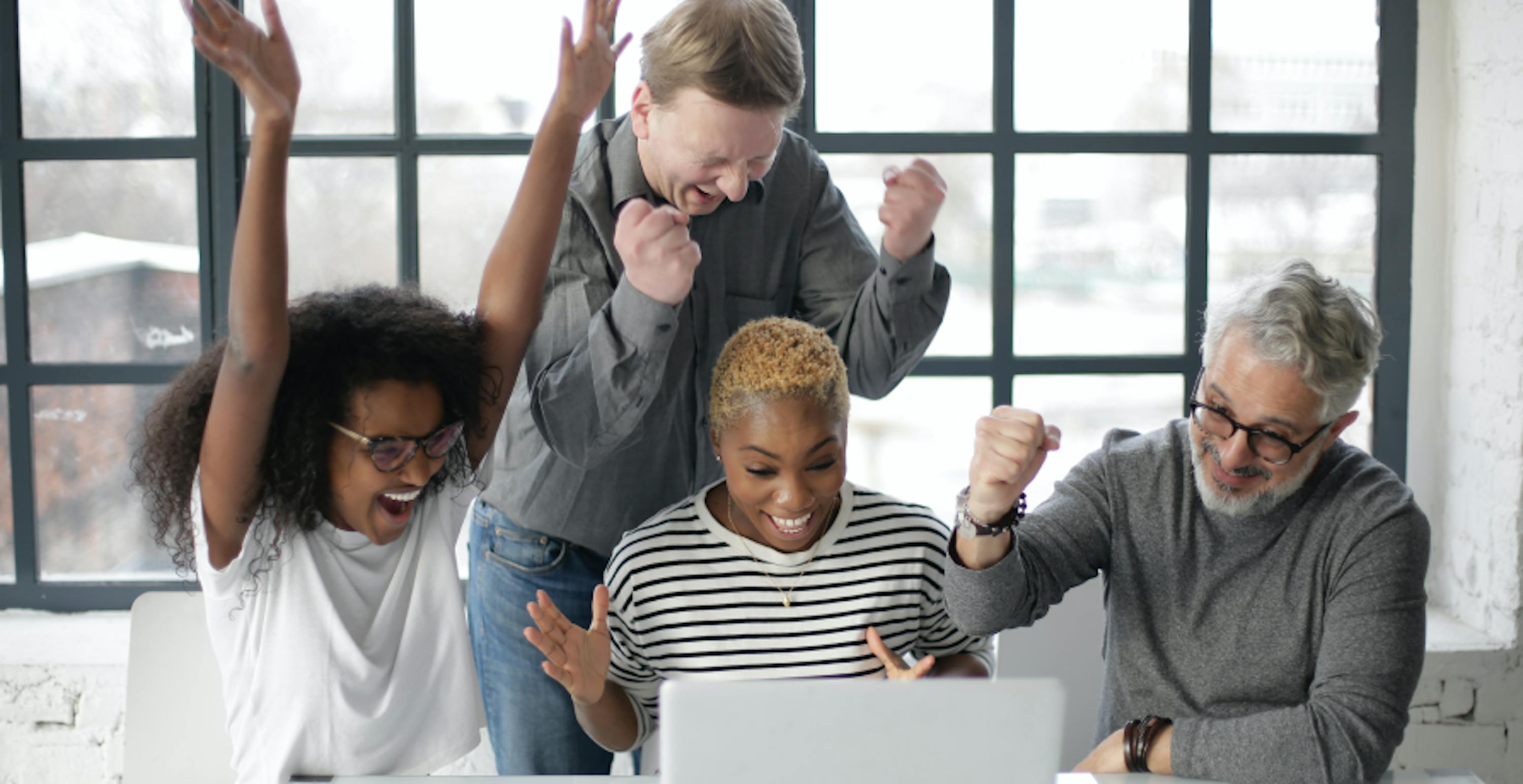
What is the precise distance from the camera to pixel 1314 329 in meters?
1.45

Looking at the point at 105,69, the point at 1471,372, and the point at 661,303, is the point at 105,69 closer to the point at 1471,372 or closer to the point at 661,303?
the point at 661,303

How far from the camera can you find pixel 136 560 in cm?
271

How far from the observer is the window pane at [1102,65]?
2615 mm

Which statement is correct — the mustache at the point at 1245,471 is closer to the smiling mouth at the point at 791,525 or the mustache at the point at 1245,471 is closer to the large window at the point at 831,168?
the smiling mouth at the point at 791,525

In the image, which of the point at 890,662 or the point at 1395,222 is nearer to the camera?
the point at 890,662

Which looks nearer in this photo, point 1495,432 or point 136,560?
point 1495,432

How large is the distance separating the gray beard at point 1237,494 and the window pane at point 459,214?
1599 mm

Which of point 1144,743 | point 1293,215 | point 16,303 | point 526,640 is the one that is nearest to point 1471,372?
point 1293,215

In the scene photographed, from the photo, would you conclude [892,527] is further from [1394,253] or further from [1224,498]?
[1394,253]

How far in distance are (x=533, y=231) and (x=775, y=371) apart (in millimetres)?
375

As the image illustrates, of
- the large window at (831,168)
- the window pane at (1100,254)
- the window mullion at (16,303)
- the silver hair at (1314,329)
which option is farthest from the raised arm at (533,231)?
the window mullion at (16,303)

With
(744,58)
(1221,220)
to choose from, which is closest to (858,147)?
(1221,220)

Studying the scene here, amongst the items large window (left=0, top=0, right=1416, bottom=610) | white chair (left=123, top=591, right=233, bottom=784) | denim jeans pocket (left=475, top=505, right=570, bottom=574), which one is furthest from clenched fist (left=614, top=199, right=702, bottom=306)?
large window (left=0, top=0, right=1416, bottom=610)

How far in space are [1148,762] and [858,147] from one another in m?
1.54
